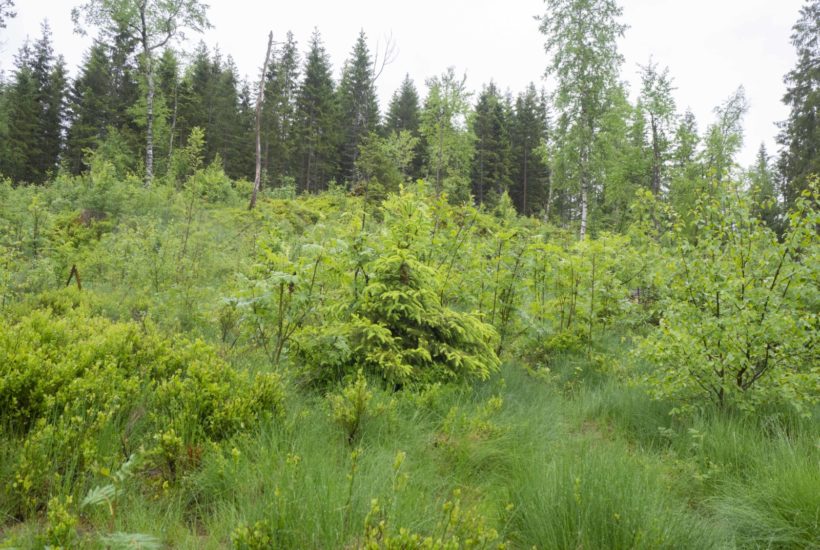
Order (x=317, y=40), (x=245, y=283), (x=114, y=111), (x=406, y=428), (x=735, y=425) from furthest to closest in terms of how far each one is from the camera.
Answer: (x=317, y=40) → (x=114, y=111) → (x=245, y=283) → (x=735, y=425) → (x=406, y=428)

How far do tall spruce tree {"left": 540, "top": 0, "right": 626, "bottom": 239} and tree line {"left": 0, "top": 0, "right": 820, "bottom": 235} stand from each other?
0.06 meters

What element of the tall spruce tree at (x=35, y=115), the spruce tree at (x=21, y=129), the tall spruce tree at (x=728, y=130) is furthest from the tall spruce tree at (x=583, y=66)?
the spruce tree at (x=21, y=129)

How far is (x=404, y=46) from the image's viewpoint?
834 centimetres

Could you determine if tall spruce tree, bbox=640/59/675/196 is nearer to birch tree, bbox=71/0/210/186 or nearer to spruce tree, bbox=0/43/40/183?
birch tree, bbox=71/0/210/186

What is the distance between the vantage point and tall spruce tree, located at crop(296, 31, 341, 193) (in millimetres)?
34969

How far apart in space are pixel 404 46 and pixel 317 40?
3241cm

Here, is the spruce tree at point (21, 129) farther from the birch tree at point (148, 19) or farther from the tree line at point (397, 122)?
the birch tree at point (148, 19)

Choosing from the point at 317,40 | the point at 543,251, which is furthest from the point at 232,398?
the point at 317,40

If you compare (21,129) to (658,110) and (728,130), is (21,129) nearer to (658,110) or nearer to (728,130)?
(658,110)

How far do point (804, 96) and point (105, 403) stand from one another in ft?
107

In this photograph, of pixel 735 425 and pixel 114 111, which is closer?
pixel 735 425

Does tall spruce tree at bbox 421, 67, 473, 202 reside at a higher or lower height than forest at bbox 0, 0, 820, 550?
higher

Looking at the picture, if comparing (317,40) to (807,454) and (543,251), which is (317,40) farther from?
(807,454)

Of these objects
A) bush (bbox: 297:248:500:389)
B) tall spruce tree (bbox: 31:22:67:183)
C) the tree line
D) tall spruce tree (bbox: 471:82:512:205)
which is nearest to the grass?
bush (bbox: 297:248:500:389)
